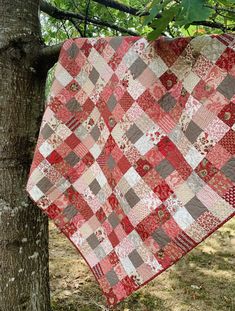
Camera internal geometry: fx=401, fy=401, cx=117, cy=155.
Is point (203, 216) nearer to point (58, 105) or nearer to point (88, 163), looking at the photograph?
point (88, 163)

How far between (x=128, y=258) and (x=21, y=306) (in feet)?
2.88

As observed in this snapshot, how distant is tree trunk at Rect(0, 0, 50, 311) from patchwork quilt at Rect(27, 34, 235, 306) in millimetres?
214

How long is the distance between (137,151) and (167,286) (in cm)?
240

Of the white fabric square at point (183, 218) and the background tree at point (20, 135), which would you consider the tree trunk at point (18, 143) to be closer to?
the background tree at point (20, 135)

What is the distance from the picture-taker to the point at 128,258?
1.64 meters

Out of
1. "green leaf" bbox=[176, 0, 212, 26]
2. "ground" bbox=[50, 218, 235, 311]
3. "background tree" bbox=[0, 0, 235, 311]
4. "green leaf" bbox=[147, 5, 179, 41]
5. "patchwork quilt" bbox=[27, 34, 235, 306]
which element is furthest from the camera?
"ground" bbox=[50, 218, 235, 311]

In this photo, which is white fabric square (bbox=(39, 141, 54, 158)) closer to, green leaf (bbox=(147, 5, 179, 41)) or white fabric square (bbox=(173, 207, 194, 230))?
white fabric square (bbox=(173, 207, 194, 230))

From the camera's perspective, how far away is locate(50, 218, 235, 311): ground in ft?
10.7

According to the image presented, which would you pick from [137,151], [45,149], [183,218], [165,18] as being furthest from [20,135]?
[165,18]

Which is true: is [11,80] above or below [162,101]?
above

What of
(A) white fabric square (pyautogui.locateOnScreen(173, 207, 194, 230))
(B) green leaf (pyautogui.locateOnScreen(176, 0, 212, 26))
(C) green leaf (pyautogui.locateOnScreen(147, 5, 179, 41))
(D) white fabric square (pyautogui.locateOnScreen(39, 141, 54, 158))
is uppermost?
(D) white fabric square (pyautogui.locateOnScreen(39, 141, 54, 158))

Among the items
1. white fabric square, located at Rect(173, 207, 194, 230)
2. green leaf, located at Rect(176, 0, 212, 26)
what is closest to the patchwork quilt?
white fabric square, located at Rect(173, 207, 194, 230)

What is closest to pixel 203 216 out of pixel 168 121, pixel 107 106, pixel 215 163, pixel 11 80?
pixel 215 163

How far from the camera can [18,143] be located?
2.05 m
